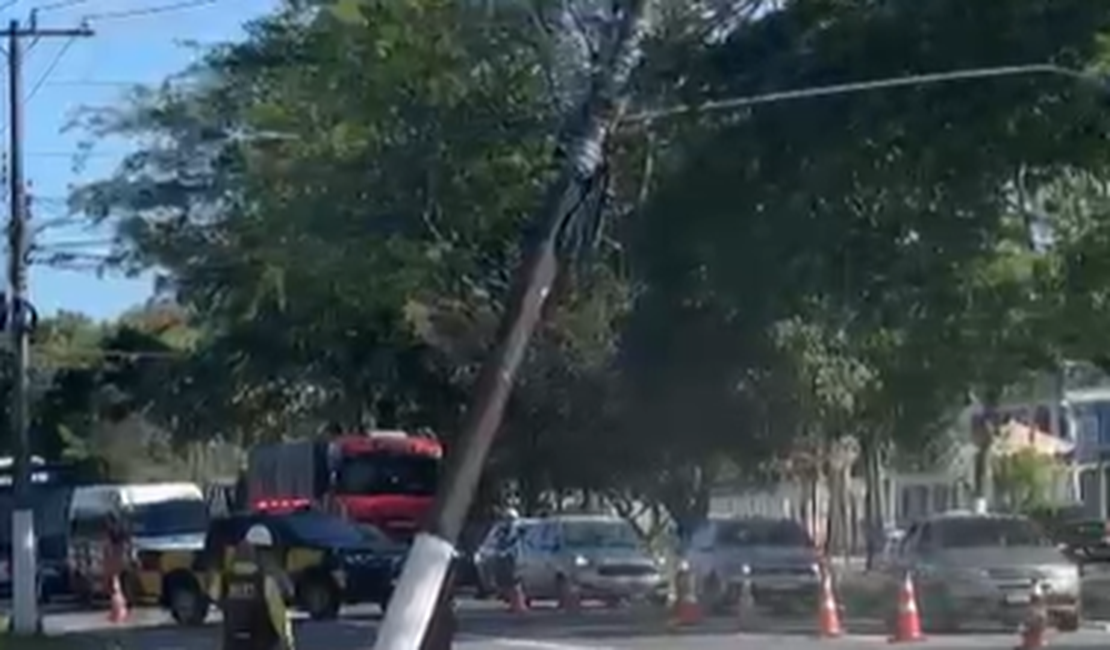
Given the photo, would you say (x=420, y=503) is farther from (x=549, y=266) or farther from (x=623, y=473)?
(x=549, y=266)

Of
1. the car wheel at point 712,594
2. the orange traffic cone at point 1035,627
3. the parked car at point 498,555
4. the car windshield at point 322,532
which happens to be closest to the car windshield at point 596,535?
the parked car at point 498,555

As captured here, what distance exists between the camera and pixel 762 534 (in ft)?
149

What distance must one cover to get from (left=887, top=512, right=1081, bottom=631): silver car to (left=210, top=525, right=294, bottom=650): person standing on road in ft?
58.2

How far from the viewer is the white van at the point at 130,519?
56969 mm

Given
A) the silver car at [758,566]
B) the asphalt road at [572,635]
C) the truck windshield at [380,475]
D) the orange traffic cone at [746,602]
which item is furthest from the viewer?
the truck windshield at [380,475]

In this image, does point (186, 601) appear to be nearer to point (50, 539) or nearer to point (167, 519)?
point (167, 519)

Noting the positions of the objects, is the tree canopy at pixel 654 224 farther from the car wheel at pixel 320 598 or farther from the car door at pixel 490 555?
the car wheel at pixel 320 598

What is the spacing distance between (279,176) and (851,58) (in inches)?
652

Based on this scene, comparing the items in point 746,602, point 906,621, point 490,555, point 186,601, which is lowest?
point 906,621

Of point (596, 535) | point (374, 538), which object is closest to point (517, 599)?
point (596, 535)

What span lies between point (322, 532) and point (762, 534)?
22.0ft

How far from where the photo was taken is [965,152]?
37375 mm

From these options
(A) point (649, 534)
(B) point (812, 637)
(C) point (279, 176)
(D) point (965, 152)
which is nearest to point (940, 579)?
(B) point (812, 637)

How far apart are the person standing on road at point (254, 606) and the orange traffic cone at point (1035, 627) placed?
12959mm
